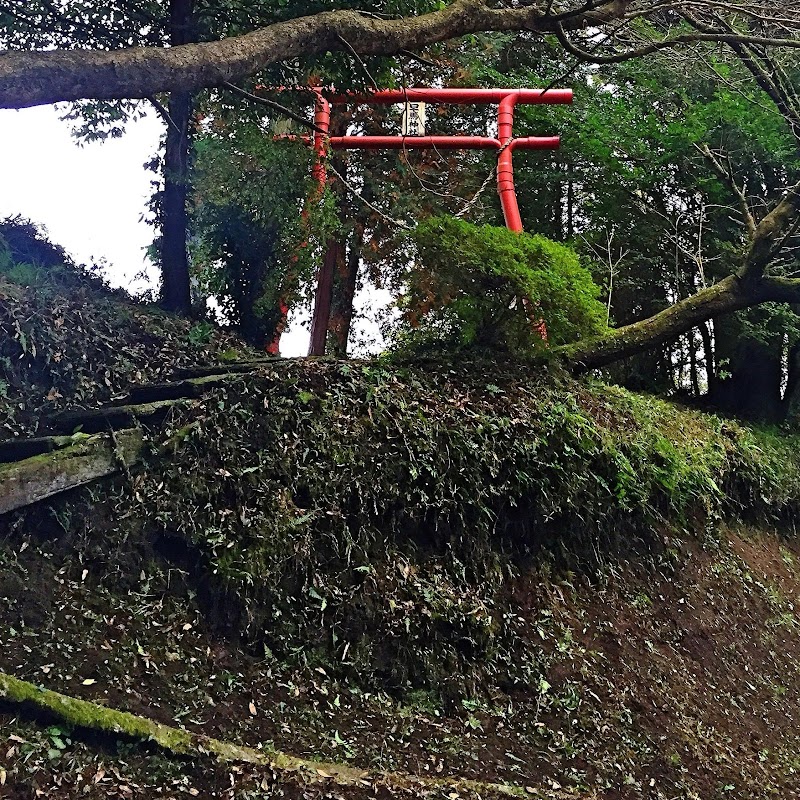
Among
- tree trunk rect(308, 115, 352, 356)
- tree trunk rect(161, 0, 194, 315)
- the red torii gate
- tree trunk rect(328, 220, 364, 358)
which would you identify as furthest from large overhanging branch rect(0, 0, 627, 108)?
tree trunk rect(328, 220, 364, 358)

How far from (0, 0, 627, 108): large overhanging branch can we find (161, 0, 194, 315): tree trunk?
2.73 meters

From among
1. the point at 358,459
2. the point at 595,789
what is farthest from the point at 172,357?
the point at 595,789

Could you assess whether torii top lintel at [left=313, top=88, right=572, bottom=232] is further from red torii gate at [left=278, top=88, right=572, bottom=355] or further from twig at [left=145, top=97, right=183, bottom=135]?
twig at [left=145, top=97, right=183, bottom=135]

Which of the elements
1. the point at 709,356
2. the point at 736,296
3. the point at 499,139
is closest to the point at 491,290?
the point at 499,139

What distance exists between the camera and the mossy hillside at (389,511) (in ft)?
14.0

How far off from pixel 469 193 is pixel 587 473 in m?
5.41

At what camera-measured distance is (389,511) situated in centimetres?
488

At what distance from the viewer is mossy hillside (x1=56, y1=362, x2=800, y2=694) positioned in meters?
4.27

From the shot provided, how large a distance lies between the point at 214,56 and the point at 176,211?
3425mm

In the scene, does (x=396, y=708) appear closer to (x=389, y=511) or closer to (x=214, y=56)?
(x=389, y=511)

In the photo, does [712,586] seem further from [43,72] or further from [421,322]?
[43,72]

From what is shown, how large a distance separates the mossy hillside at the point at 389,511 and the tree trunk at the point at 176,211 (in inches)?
90.0

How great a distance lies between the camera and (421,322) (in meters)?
6.61

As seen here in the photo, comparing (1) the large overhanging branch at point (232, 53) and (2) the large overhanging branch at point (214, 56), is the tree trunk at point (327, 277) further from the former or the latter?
(2) the large overhanging branch at point (214, 56)
